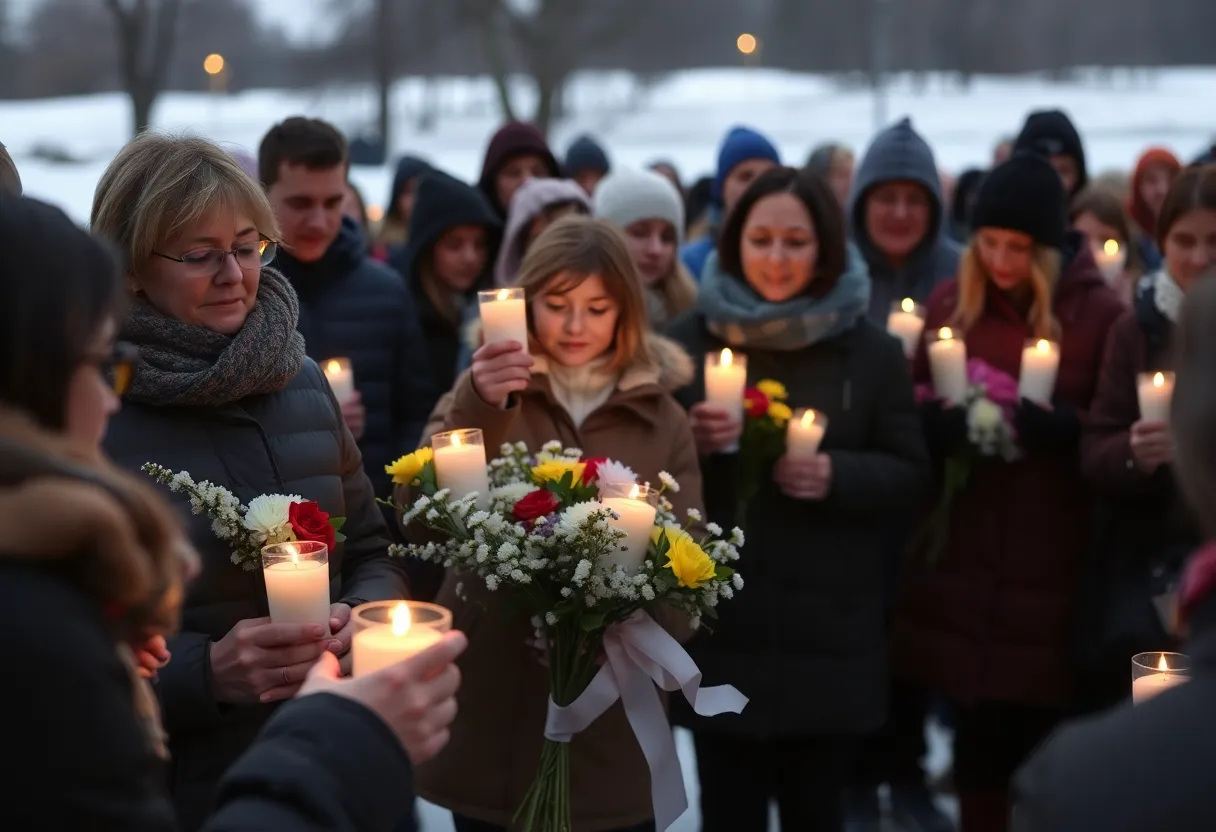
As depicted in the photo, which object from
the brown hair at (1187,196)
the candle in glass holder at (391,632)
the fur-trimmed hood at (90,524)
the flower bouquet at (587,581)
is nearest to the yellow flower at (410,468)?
the flower bouquet at (587,581)

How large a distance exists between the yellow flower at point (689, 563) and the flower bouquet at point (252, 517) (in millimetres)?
699

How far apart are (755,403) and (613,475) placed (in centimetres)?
107

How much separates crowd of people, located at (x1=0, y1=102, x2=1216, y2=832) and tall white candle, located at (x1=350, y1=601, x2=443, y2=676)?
5cm

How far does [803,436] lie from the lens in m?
3.83

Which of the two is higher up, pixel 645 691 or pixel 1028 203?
pixel 1028 203

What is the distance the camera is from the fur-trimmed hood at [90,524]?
53.6 inches

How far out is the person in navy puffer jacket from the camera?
440cm

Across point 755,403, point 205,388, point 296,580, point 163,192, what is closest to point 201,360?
point 205,388

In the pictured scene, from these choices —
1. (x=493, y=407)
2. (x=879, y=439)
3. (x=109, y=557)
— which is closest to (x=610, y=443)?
(x=493, y=407)

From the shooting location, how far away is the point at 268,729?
170 cm

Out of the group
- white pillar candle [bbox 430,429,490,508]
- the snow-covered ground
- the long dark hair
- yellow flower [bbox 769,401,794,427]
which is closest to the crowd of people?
the long dark hair

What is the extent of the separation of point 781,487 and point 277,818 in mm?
2535

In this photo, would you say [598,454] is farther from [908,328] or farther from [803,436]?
[908,328]

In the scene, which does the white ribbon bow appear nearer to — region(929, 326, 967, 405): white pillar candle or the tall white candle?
the tall white candle
